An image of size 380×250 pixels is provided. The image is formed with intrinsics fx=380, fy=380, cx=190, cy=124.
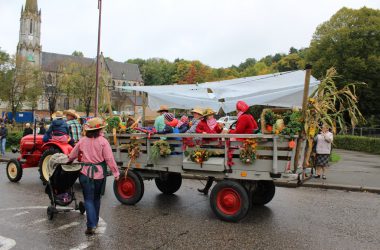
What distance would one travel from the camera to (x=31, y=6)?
88688 mm

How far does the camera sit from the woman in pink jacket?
5766 millimetres

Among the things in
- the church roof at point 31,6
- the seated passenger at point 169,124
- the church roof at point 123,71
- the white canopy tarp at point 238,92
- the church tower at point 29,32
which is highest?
the church roof at point 31,6

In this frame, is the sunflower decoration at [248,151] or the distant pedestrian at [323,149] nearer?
the sunflower decoration at [248,151]

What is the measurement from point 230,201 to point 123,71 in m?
108

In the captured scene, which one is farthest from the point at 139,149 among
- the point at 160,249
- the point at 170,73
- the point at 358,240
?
the point at 170,73

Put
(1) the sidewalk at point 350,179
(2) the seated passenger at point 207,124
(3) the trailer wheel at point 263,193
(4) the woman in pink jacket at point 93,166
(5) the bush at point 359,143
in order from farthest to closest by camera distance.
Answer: (5) the bush at point 359,143 → (1) the sidewalk at point 350,179 → (3) the trailer wheel at point 263,193 → (2) the seated passenger at point 207,124 → (4) the woman in pink jacket at point 93,166

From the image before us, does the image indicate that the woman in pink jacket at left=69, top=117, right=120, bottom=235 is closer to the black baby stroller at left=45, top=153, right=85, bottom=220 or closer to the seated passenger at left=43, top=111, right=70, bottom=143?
the black baby stroller at left=45, top=153, right=85, bottom=220

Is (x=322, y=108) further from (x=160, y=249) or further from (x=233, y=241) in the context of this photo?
(x=160, y=249)

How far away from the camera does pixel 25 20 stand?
88.5 metres

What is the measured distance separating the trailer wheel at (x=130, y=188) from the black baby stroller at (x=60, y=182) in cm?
103

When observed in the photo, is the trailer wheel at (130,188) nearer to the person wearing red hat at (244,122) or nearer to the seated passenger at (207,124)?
the seated passenger at (207,124)

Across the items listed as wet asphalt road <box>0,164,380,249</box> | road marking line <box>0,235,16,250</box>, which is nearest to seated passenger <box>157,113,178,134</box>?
wet asphalt road <box>0,164,380,249</box>

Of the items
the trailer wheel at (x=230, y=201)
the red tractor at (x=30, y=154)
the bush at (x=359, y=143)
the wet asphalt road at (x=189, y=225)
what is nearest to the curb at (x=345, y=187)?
the wet asphalt road at (x=189, y=225)

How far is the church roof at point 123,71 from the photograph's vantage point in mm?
109981
